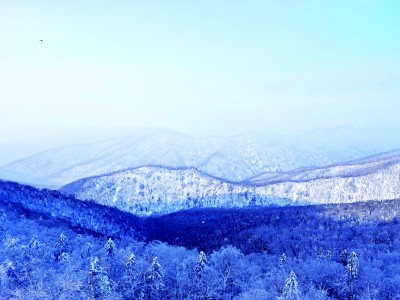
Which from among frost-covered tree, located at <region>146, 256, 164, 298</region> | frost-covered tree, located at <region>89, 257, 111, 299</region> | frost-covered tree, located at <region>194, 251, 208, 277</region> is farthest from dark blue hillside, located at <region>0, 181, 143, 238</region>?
frost-covered tree, located at <region>89, 257, 111, 299</region>

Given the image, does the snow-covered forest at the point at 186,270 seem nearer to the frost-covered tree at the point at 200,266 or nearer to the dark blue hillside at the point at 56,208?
the frost-covered tree at the point at 200,266

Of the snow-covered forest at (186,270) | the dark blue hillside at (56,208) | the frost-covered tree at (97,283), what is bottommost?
the dark blue hillside at (56,208)

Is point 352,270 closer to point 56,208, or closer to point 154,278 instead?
point 154,278

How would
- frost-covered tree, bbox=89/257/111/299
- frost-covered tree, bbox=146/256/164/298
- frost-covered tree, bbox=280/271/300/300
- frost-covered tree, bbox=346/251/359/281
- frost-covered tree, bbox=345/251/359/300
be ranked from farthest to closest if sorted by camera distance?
1. frost-covered tree, bbox=346/251/359/281
2. frost-covered tree, bbox=345/251/359/300
3. frost-covered tree, bbox=146/256/164/298
4. frost-covered tree, bbox=280/271/300/300
5. frost-covered tree, bbox=89/257/111/299

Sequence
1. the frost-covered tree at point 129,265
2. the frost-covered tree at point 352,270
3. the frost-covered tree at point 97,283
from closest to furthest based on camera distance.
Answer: the frost-covered tree at point 97,283 < the frost-covered tree at point 129,265 < the frost-covered tree at point 352,270

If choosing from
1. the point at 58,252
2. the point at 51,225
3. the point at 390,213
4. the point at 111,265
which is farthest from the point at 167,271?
the point at 390,213

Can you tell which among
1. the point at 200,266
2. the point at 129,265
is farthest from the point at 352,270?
the point at 129,265

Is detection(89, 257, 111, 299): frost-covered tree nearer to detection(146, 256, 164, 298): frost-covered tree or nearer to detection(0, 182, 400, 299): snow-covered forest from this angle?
detection(0, 182, 400, 299): snow-covered forest

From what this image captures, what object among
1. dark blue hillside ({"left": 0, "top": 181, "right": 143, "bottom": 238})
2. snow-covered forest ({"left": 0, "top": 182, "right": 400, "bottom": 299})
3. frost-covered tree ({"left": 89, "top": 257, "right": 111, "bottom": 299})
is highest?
frost-covered tree ({"left": 89, "top": 257, "right": 111, "bottom": 299})

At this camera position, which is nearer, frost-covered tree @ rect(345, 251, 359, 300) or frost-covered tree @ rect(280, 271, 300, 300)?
frost-covered tree @ rect(280, 271, 300, 300)

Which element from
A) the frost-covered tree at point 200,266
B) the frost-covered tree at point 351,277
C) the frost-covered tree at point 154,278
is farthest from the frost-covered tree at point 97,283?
the frost-covered tree at point 351,277

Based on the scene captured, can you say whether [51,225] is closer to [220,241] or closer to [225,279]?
[220,241]
